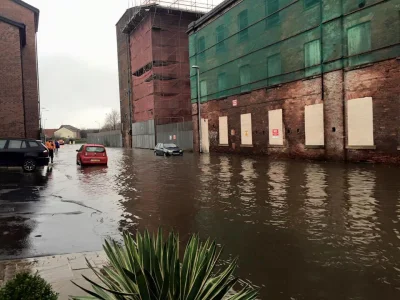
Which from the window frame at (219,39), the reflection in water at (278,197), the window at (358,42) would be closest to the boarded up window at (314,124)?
the window at (358,42)

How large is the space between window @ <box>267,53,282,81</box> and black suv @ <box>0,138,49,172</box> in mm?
16623

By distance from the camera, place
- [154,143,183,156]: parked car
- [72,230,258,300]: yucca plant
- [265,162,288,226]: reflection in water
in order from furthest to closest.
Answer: [154,143,183,156]: parked car
[265,162,288,226]: reflection in water
[72,230,258,300]: yucca plant

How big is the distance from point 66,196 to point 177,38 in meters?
45.8

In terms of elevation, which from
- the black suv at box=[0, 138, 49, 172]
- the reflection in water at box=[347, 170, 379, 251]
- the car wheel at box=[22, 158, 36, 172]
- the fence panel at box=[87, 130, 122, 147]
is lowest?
the reflection in water at box=[347, 170, 379, 251]

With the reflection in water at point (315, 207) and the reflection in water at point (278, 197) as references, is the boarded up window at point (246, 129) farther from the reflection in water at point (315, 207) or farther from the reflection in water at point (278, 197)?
the reflection in water at point (315, 207)

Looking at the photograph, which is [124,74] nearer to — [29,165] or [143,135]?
[143,135]

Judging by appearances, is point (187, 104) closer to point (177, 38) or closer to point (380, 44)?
point (177, 38)

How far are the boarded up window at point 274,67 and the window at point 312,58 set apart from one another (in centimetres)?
272

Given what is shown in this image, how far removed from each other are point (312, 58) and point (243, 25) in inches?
354

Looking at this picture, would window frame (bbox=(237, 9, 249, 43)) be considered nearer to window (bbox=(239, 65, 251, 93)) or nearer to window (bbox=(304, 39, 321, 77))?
window (bbox=(239, 65, 251, 93))

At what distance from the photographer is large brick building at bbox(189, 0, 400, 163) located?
63.1ft

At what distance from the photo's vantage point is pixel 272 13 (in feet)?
88.4

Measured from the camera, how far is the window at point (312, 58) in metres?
23.1

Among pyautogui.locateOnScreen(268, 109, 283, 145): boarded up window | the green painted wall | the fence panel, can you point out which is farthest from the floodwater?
the fence panel
